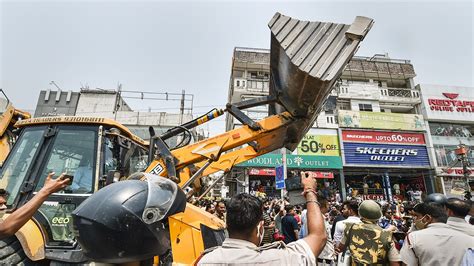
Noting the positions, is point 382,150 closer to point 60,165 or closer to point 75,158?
point 75,158

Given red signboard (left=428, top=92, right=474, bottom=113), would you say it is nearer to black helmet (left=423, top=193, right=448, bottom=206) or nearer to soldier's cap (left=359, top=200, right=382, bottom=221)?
black helmet (left=423, top=193, right=448, bottom=206)

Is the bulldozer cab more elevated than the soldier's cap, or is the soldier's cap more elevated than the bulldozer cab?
the bulldozer cab

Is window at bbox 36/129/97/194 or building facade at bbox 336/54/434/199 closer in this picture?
window at bbox 36/129/97/194

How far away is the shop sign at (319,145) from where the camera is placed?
20033 millimetres

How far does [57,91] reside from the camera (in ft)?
79.7

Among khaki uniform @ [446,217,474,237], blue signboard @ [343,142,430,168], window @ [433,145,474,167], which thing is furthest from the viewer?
window @ [433,145,474,167]

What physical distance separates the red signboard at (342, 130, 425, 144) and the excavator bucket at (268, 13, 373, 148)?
1860 cm

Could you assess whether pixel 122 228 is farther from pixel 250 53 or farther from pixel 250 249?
pixel 250 53

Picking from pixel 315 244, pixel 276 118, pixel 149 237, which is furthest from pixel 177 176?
pixel 315 244

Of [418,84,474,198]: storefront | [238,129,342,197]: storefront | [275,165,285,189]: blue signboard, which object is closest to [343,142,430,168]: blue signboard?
[238,129,342,197]: storefront

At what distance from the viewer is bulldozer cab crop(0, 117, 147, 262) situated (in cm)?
325

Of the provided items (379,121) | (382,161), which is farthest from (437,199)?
(379,121)

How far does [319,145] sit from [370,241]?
17.9m

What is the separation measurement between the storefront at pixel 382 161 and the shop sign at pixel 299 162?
1.31 m
